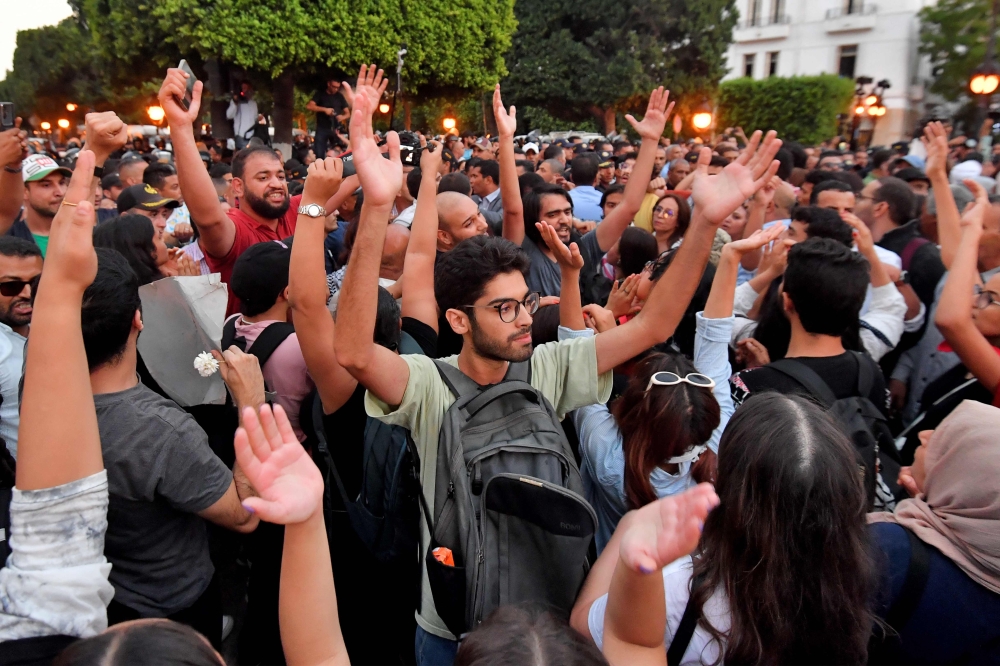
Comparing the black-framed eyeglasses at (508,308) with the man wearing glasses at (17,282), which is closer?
the black-framed eyeglasses at (508,308)

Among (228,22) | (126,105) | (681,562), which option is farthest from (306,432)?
(126,105)

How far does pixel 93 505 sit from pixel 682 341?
3.06 meters

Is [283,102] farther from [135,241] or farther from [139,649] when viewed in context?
[139,649]

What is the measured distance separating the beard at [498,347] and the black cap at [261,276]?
3.23 feet

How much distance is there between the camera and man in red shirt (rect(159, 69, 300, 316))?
346 centimetres

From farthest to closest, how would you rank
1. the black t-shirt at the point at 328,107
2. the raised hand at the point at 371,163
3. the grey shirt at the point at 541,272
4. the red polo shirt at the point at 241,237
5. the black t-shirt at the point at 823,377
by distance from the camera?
the black t-shirt at the point at 328,107
the grey shirt at the point at 541,272
the red polo shirt at the point at 241,237
the black t-shirt at the point at 823,377
the raised hand at the point at 371,163

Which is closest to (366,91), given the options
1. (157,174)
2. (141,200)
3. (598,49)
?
(141,200)

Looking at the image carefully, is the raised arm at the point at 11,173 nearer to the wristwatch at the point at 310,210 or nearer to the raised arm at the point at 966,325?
the wristwatch at the point at 310,210

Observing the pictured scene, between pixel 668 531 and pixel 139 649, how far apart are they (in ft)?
2.96

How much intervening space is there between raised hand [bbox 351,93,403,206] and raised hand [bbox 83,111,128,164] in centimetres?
77

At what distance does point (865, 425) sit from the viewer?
8.15ft

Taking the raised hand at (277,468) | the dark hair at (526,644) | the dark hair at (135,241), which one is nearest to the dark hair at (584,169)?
the dark hair at (135,241)

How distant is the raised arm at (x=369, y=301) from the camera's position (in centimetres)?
209

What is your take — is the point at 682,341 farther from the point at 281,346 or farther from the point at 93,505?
the point at 93,505
